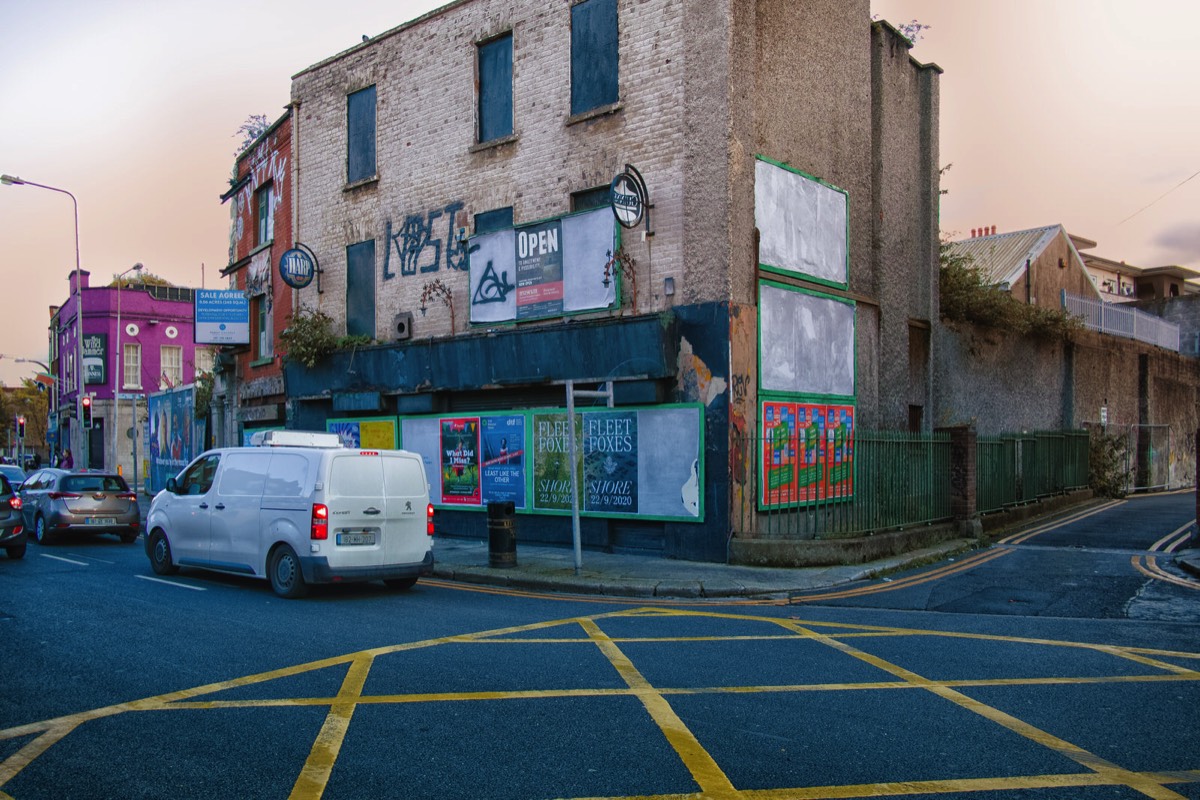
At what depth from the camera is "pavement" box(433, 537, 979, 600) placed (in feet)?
37.1

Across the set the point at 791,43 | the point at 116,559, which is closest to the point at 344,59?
the point at 791,43

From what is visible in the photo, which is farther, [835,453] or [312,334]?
[312,334]

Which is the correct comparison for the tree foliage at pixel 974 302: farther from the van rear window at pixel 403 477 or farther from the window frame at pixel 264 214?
the window frame at pixel 264 214

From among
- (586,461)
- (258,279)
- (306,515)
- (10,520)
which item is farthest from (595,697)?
(258,279)

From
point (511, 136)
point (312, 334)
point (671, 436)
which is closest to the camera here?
point (671, 436)

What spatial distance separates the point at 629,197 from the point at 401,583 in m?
6.82

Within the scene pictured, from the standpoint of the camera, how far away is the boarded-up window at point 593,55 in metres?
15.4

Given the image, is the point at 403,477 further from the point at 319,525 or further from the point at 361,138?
the point at 361,138

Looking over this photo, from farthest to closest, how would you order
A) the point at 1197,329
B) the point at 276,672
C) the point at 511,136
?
1. the point at 1197,329
2. the point at 511,136
3. the point at 276,672

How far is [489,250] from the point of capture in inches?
675

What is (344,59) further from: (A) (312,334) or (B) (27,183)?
(B) (27,183)

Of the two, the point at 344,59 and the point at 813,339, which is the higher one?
the point at 344,59

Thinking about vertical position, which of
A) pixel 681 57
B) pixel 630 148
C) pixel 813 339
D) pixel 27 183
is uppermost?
pixel 27 183

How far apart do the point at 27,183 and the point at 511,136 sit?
21.6 meters
